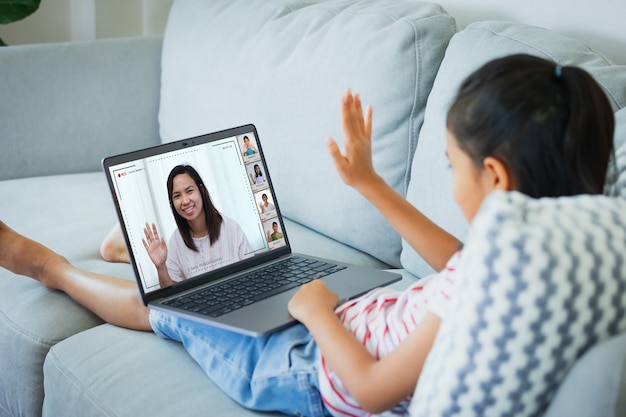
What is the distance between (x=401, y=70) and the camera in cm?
158

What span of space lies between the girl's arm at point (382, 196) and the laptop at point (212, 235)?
0.44 feet

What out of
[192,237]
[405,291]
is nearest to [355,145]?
[405,291]

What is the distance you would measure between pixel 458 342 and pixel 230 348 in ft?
1.65

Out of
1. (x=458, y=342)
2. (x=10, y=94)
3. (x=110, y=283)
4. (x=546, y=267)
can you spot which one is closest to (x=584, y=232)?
(x=546, y=267)

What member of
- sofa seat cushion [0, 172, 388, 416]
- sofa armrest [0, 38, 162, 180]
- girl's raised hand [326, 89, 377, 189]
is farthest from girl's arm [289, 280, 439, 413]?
sofa armrest [0, 38, 162, 180]

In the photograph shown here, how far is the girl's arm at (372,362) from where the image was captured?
933 millimetres

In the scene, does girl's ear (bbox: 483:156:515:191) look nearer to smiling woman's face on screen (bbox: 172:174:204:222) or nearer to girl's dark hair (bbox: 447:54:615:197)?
girl's dark hair (bbox: 447:54:615:197)

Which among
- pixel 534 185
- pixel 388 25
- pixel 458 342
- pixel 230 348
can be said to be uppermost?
pixel 388 25

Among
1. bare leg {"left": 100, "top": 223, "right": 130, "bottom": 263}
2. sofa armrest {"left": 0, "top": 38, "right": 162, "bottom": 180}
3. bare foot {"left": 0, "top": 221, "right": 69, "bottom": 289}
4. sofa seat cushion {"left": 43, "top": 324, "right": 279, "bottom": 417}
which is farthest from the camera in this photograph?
sofa armrest {"left": 0, "top": 38, "right": 162, "bottom": 180}

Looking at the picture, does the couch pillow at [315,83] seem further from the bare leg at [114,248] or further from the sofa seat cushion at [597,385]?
the sofa seat cushion at [597,385]

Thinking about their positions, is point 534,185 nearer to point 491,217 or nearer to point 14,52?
point 491,217

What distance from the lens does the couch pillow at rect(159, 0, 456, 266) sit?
1587 millimetres

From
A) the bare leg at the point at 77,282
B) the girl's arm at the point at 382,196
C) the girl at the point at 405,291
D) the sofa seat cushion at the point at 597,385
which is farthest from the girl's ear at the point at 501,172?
the bare leg at the point at 77,282

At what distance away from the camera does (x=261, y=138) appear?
1.83 m
